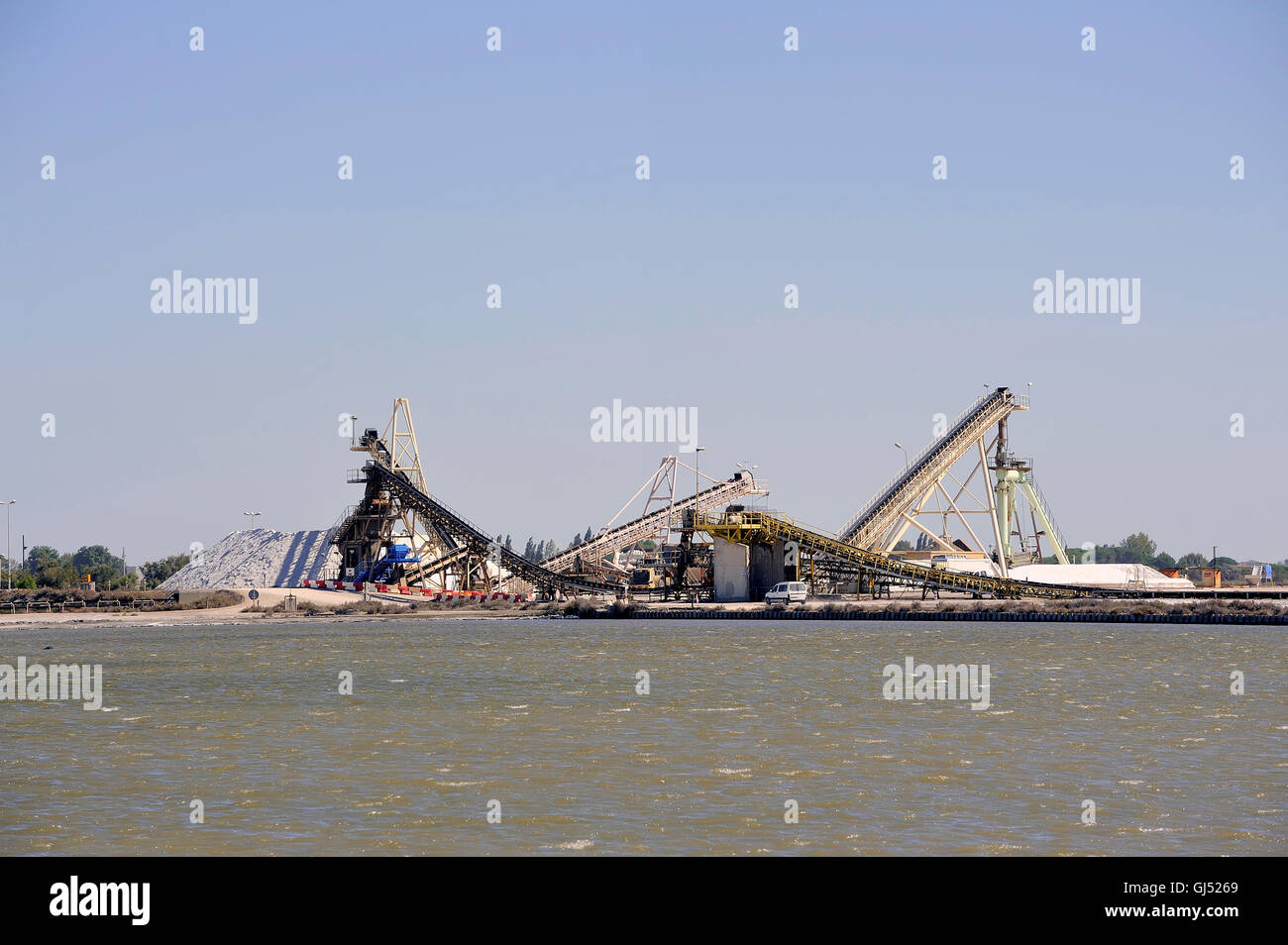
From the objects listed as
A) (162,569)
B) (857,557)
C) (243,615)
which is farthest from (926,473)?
(162,569)

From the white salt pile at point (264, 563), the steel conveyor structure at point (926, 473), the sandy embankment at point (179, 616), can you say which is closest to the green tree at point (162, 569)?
the white salt pile at point (264, 563)

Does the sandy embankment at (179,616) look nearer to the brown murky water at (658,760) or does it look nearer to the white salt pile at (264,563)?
the white salt pile at (264,563)

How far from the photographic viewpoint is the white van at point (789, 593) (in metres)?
85.2

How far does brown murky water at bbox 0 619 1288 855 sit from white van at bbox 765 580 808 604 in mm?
35062

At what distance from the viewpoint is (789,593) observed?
8544cm

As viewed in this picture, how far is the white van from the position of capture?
85250mm

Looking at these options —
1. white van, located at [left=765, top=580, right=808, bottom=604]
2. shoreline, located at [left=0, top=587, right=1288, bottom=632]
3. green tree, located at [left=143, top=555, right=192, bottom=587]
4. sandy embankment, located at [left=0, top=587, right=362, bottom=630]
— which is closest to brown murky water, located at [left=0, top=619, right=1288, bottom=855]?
shoreline, located at [left=0, top=587, right=1288, bottom=632]

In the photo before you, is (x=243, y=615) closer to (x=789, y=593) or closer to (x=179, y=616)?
(x=179, y=616)

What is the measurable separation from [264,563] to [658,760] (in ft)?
417

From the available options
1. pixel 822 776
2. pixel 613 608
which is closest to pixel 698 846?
pixel 822 776

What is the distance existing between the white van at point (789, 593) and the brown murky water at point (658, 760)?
35.1 metres

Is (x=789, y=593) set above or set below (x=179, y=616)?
above

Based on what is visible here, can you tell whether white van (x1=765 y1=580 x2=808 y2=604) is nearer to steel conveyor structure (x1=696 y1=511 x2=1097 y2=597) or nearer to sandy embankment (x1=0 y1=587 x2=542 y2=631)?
steel conveyor structure (x1=696 y1=511 x2=1097 y2=597)
